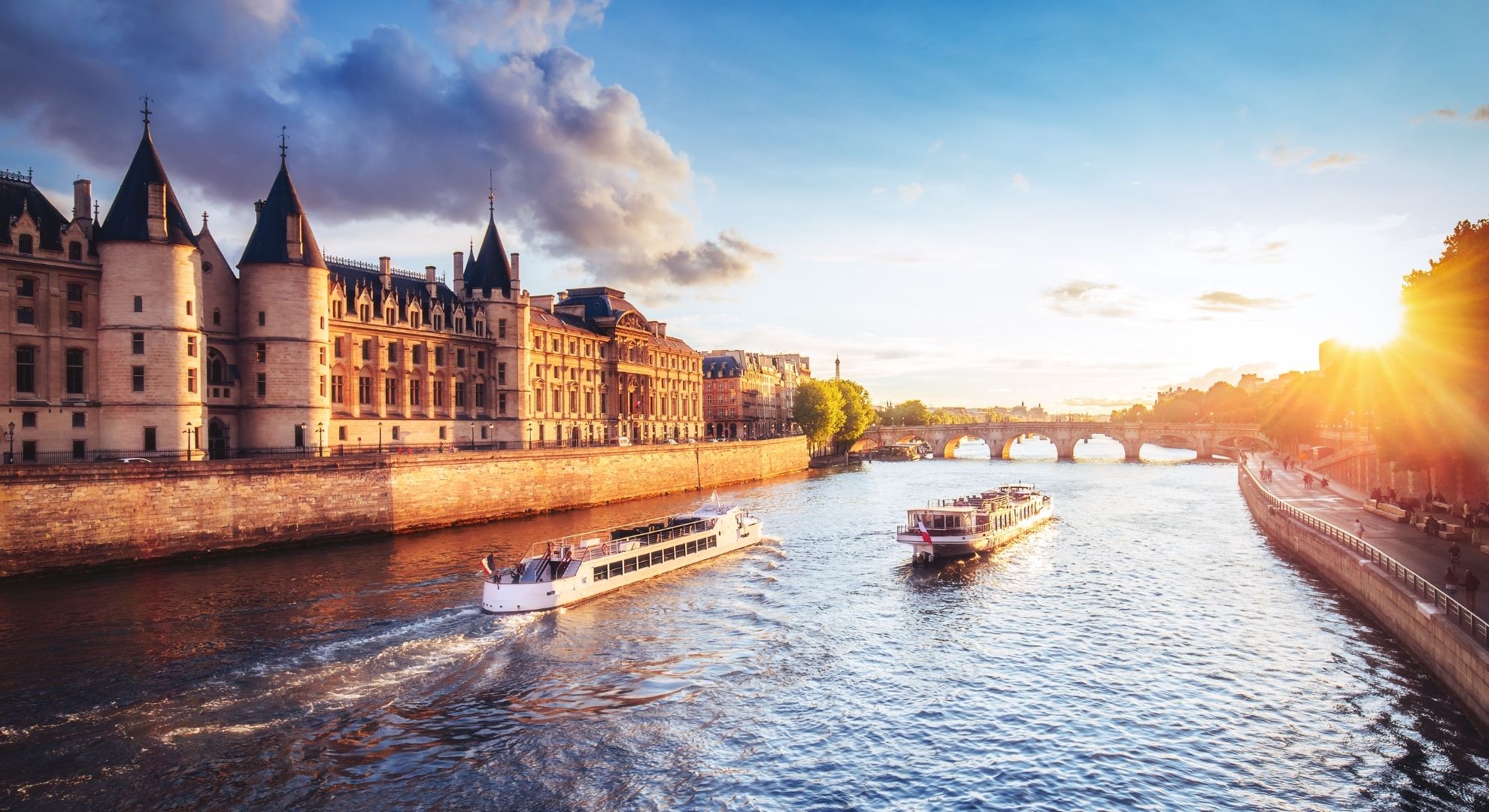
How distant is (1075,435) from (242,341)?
13446cm

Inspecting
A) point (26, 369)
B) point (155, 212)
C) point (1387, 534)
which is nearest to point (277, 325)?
point (155, 212)

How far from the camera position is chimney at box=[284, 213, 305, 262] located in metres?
56.3

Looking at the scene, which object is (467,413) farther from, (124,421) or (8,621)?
(8,621)

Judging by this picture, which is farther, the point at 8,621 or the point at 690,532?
the point at 690,532

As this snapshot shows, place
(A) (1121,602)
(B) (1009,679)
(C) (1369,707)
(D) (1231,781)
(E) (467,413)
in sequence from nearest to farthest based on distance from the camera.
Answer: (D) (1231,781)
(C) (1369,707)
(B) (1009,679)
(A) (1121,602)
(E) (467,413)

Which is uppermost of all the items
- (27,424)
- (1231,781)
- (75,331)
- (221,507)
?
(75,331)

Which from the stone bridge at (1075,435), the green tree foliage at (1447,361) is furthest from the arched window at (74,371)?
the stone bridge at (1075,435)

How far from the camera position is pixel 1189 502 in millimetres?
76688

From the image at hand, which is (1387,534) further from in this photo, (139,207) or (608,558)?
(139,207)

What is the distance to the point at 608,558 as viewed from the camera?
3956 cm

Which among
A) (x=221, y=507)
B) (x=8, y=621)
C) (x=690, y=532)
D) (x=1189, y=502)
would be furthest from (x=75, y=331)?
(x=1189, y=502)

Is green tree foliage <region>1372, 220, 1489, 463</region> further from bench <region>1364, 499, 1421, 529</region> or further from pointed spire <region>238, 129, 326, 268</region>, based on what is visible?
pointed spire <region>238, 129, 326, 268</region>

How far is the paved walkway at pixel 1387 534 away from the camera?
101 feet

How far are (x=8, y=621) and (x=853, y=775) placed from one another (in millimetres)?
31162
